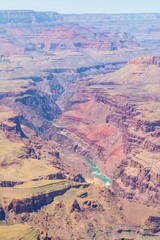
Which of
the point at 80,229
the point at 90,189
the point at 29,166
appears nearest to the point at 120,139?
the point at 29,166

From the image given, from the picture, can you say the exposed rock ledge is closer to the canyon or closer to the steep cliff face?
the canyon

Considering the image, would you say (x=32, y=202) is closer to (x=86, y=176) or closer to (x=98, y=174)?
(x=86, y=176)

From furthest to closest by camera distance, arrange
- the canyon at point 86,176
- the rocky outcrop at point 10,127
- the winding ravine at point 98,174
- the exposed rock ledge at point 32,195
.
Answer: the rocky outcrop at point 10,127 < the winding ravine at point 98,174 < the exposed rock ledge at point 32,195 < the canyon at point 86,176

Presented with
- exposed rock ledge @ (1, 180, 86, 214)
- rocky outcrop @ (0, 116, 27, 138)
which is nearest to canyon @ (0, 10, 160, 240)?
rocky outcrop @ (0, 116, 27, 138)

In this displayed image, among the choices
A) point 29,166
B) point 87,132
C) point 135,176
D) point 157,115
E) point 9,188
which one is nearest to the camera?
point 9,188

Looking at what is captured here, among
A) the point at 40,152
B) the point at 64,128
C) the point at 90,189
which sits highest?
the point at 90,189

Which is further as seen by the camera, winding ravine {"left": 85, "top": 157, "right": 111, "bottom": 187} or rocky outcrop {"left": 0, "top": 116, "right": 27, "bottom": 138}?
rocky outcrop {"left": 0, "top": 116, "right": 27, "bottom": 138}

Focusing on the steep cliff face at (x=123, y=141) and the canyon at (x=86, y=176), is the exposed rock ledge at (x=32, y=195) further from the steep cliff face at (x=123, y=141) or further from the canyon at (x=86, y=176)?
the steep cliff face at (x=123, y=141)

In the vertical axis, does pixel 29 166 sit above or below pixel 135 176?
above

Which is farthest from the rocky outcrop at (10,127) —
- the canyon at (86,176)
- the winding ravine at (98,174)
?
the winding ravine at (98,174)

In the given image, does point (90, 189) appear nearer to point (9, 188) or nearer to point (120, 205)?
point (120, 205)

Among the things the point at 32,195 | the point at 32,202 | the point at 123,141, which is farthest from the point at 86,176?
the point at 32,202
